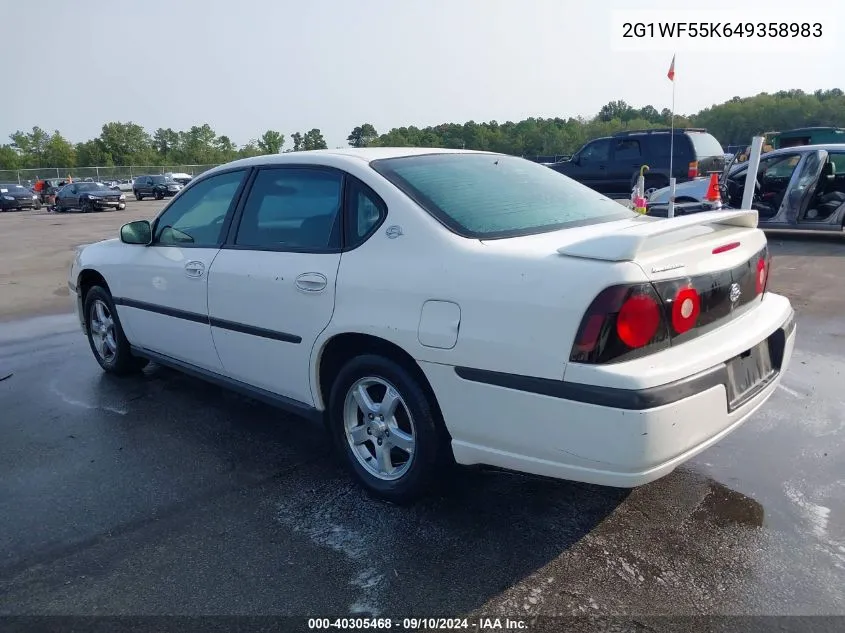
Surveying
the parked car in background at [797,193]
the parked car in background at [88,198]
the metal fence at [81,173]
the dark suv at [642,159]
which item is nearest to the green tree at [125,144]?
the metal fence at [81,173]

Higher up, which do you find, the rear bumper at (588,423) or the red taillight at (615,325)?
the red taillight at (615,325)

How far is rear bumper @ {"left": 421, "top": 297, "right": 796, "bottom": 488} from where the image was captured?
241 centimetres

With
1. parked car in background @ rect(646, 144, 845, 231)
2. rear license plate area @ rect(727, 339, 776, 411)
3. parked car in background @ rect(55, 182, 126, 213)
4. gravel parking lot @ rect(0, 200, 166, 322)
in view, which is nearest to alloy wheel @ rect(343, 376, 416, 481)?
rear license plate area @ rect(727, 339, 776, 411)

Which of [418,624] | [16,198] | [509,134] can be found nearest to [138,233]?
[418,624]

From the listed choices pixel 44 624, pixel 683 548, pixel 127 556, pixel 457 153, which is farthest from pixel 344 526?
pixel 457 153

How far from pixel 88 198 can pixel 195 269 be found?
99.1 ft

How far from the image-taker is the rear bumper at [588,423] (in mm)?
2412

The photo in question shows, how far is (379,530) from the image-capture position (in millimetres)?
3053

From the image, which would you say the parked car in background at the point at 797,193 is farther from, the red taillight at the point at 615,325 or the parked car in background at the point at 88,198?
the parked car in background at the point at 88,198

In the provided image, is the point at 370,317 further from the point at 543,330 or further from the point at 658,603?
the point at 658,603

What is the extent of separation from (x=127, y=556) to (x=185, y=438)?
1299 millimetres

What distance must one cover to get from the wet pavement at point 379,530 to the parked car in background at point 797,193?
7451 millimetres

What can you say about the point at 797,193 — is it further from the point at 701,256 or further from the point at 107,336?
the point at 107,336

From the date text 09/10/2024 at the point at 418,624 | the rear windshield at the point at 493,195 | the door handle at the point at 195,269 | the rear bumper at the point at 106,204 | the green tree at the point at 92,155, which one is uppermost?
the green tree at the point at 92,155
